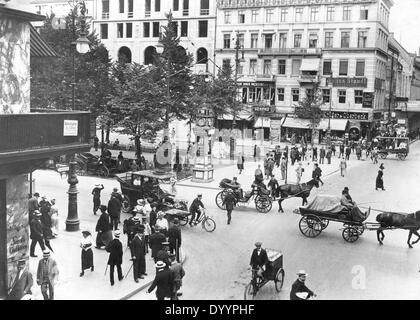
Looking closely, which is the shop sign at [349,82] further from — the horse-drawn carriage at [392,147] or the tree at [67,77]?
the tree at [67,77]

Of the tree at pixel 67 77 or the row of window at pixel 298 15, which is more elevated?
the row of window at pixel 298 15

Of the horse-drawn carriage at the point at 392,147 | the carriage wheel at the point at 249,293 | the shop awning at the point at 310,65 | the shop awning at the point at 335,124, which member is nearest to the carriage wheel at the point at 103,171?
the carriage wheel at the point at 249,293

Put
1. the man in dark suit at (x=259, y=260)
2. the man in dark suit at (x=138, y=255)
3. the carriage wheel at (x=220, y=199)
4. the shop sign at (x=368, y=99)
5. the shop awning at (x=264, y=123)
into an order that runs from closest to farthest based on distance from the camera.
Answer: the man in dark suit at (x=259, y=260) < the man in dark suit at (x=138, y=255) < the carriage wheel at (x=220, y=199) < the shop sign at (x=368, y=99) < the shop awning at (x=264, y=123)

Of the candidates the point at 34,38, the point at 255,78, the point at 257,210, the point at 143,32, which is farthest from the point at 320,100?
the point at 34,38

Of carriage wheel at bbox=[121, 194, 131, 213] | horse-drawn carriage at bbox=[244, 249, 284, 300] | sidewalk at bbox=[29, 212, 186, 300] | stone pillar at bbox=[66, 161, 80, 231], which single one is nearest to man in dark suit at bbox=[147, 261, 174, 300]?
sidewalk at bbox=[29, 212, 186, 300]

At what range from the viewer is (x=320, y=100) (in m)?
58.6

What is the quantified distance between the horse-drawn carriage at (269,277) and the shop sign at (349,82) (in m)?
47.6

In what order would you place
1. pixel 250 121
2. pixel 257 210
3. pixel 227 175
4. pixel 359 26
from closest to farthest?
pixel 257 210
pixel 227 175
pixel 359 26
pixel 250 121

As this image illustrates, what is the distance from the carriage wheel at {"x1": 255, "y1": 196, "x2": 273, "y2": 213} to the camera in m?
23.9

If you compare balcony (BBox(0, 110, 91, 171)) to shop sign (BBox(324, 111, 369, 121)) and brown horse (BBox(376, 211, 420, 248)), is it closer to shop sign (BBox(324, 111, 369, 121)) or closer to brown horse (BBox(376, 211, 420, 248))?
brown horse (BBox(376, 211, 420, 248))

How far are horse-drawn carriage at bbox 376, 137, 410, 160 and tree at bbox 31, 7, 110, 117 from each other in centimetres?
2590

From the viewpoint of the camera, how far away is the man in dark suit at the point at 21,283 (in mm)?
12938
